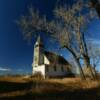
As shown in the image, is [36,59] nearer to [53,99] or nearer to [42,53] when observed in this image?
[42,53]

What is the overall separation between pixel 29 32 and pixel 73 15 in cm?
600

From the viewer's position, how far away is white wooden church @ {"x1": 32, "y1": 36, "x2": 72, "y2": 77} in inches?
2021

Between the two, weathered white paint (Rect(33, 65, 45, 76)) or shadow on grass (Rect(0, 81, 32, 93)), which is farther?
weathered white paint (Rect(33, 65, 45, 76))

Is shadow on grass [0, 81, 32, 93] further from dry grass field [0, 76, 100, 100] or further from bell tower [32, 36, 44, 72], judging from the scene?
bell tower [32, 36, 44, 72]

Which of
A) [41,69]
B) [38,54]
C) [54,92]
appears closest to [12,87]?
[54,92]

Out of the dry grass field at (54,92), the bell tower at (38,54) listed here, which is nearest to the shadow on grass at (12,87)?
the dry grass field at (54,92)

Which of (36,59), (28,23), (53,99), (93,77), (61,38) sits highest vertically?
(36,59)

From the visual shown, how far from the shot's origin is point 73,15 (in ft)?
77.3

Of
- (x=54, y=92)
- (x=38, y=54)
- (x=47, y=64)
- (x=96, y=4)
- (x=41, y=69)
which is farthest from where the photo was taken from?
(x=38, y=54)

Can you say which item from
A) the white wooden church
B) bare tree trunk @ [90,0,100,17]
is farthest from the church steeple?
bare tree trunk @ [90,0,100,17]

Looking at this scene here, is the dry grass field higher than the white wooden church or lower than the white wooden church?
lower

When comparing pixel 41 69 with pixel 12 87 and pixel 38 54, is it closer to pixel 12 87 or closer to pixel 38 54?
pixel 38 54

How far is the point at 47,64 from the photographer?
5172cm

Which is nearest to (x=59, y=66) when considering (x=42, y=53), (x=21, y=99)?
(x=42, y=53)
